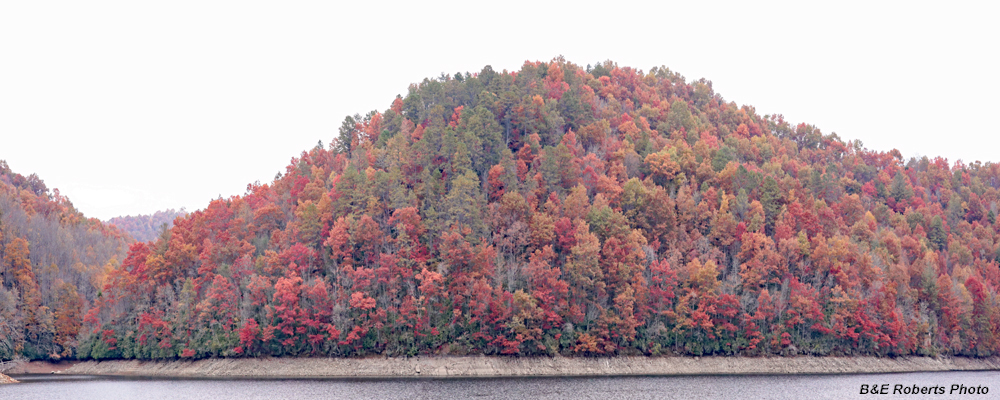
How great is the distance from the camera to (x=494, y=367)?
319 ft

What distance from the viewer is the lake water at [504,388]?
72.9 meters

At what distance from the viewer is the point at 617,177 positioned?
125250 mm

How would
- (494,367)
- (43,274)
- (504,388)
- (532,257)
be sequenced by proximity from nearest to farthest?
(504,388) → (494,367) → (532,257) → (43,274)

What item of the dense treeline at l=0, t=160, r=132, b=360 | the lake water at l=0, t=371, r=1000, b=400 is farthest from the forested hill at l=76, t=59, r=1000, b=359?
the lake water at l=0, t=371, r=1000, b=400

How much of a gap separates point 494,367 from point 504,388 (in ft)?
61.7

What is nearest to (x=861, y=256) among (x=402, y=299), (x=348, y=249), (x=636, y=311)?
(x=636, y=311)

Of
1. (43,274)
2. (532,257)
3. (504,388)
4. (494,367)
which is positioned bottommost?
(494,367)

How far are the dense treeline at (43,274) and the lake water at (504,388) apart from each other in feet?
62.2

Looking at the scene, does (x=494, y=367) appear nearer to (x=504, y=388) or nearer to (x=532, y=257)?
(x=532, y=257)

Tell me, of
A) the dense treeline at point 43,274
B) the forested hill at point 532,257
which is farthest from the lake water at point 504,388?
the dense treeline at point 43,274

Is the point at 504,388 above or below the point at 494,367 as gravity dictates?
above

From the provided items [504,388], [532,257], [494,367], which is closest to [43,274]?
[494,367]

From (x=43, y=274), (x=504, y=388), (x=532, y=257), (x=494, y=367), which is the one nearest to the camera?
(x=504, y=388)

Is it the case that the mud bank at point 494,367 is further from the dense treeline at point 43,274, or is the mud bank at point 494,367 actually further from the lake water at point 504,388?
the dense treeline at point 43,274
